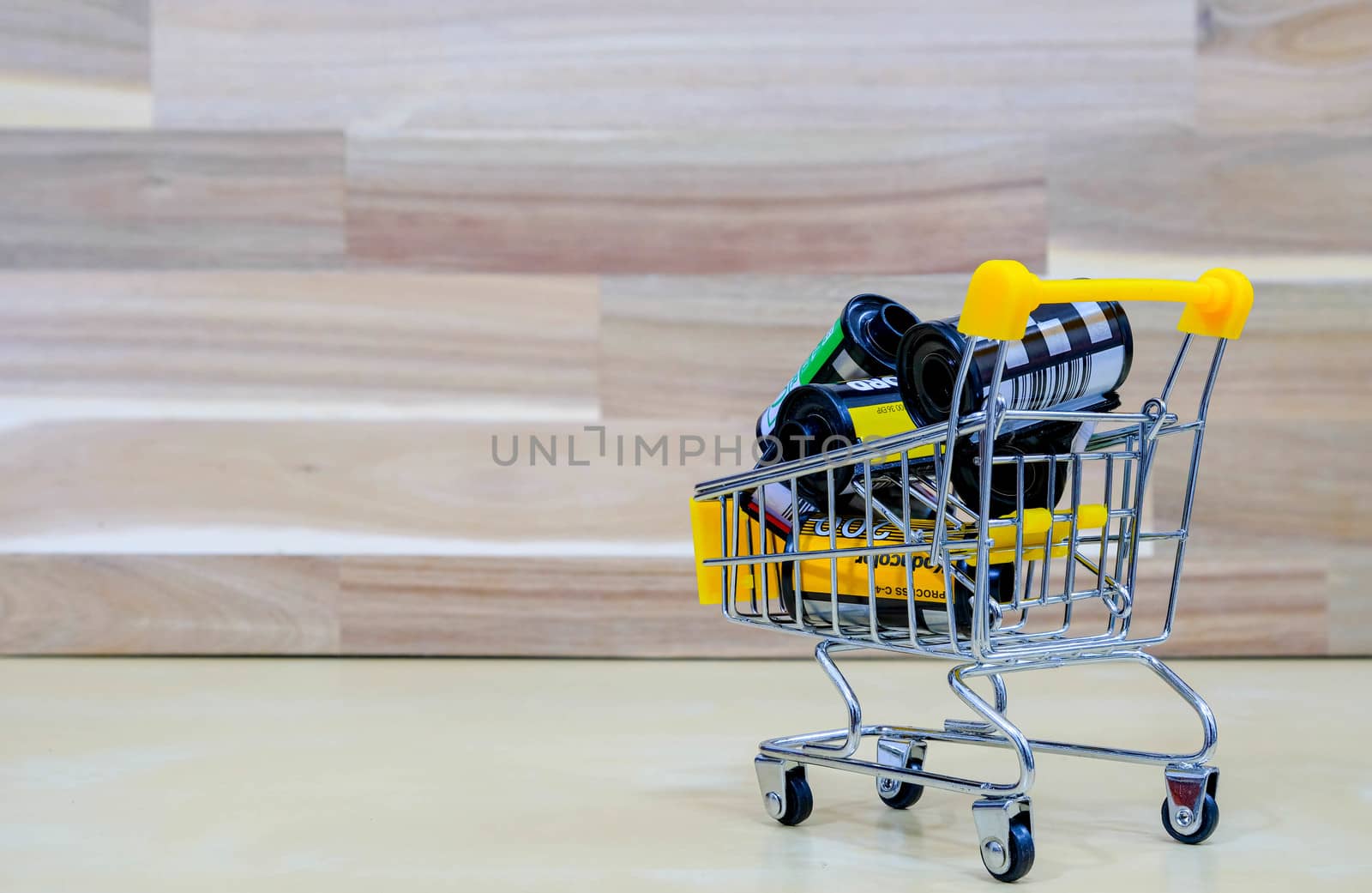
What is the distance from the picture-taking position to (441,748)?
1.55 meters

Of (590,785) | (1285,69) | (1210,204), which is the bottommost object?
(590,785)

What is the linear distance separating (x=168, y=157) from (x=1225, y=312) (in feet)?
6.25

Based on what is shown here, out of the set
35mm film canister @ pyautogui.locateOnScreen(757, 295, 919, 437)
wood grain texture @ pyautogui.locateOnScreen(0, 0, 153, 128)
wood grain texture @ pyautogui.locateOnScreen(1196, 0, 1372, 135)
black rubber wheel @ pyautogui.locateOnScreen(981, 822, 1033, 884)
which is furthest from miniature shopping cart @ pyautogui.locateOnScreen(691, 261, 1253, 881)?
wood grain texture @ pyautogui.locateOnScreen(0, 0, 153, 128)

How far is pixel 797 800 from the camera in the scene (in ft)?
3.90

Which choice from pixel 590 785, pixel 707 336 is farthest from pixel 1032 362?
pixel 707 336

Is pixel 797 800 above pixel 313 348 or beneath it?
beneath

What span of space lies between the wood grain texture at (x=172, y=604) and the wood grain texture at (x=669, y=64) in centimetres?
82

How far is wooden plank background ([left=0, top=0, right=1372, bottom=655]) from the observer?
228 cm

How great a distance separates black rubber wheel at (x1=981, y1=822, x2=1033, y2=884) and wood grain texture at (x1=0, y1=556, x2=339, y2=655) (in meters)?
1.56

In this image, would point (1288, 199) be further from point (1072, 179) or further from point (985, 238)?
point (985, 238)

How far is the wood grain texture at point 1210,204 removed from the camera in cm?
229

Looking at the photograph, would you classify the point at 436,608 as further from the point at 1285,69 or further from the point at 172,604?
the point at 1285,69

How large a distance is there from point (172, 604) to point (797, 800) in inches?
59.4

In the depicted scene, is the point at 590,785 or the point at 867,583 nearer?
the point at 867,583
